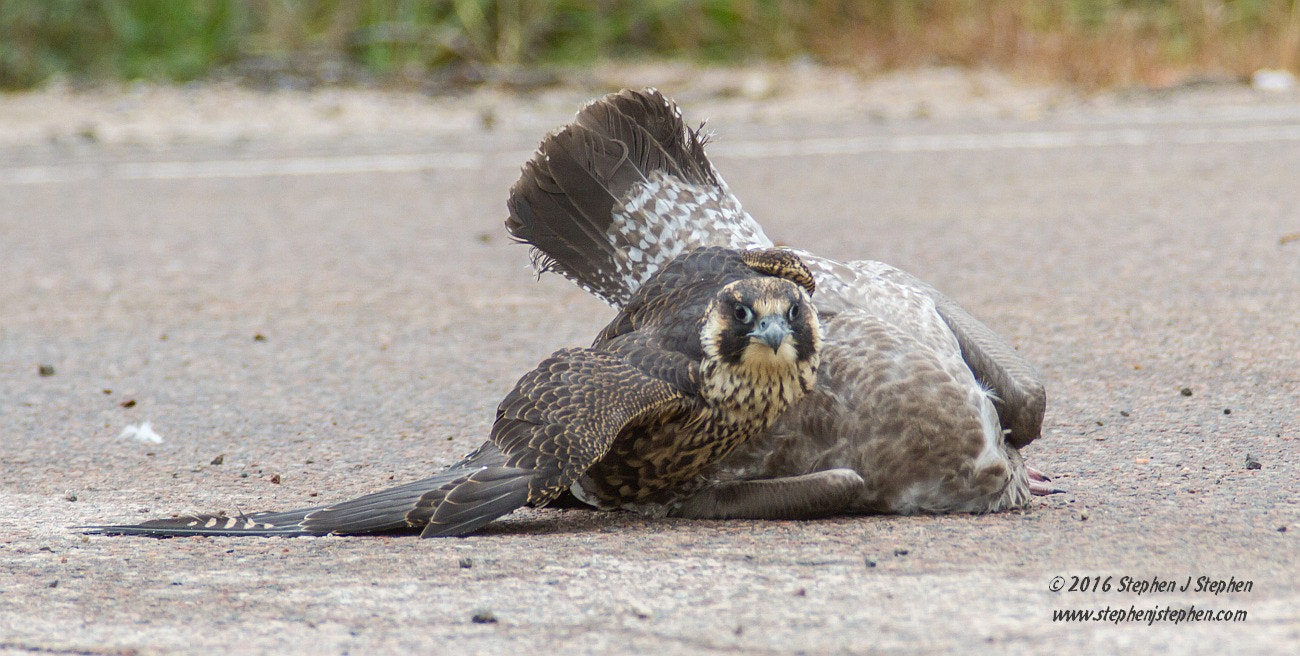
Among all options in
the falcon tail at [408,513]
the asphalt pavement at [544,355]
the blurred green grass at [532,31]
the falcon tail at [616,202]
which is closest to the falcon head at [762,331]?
the asphalt pavement at [544,355]

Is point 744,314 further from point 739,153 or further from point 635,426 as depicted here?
point 739,153

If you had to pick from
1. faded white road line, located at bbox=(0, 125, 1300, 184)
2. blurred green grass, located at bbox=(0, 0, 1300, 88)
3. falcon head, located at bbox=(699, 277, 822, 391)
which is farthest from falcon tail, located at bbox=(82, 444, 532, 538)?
blurred green grass, located at bbox=(0, 0, 1300, 88)

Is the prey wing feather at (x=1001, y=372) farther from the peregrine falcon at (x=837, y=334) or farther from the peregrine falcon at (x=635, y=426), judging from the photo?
the peregrine falcon at (x=635, y=426)

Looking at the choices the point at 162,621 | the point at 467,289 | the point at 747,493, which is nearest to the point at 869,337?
the point at 747,493

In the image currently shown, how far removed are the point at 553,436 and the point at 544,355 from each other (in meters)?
2.48

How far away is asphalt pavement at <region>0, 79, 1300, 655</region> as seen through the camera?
3416 mm

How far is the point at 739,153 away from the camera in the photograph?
11.2m

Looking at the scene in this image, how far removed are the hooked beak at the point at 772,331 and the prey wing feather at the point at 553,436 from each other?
0.83ft

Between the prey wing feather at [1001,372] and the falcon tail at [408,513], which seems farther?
the prey wing feather at [1001,372]

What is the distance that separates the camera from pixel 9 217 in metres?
10.1

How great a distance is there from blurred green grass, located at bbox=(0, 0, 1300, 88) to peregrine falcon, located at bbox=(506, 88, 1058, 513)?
9316 mm

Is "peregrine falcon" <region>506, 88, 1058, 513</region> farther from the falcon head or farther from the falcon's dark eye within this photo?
the falcon's dark eye

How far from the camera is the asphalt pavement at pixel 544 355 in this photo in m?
3.42

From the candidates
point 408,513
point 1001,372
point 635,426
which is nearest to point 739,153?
point 1001,372
